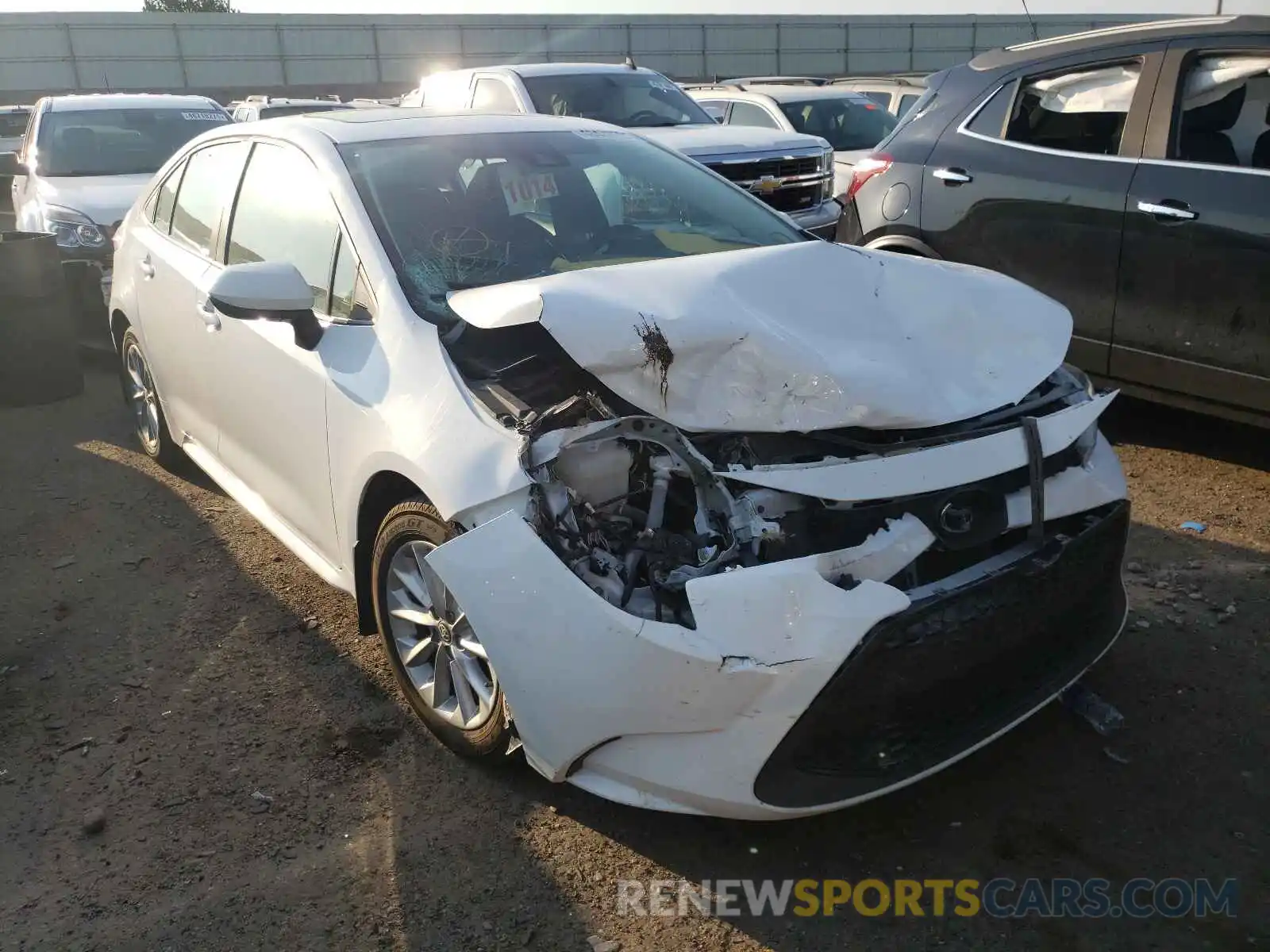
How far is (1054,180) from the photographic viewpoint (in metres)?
5.08

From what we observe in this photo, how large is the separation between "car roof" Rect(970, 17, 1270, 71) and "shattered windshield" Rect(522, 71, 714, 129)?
15.1 feet

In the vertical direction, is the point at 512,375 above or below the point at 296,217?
below

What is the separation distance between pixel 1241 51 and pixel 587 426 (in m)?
3.68

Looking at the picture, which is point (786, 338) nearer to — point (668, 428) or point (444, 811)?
point (668, 428)

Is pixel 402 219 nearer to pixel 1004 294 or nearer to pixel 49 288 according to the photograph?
pixel 1004 294

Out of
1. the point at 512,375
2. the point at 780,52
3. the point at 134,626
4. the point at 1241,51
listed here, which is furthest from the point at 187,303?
the point at 780,52

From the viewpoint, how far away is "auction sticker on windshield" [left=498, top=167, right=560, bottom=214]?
3.72m

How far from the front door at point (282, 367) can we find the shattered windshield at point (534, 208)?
251mm

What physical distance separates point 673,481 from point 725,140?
7082 mm

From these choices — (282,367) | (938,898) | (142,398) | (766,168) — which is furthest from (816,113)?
(938,898)

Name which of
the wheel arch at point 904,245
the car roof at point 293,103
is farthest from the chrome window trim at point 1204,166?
the car roof at point 293,103

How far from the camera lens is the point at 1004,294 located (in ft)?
10.9

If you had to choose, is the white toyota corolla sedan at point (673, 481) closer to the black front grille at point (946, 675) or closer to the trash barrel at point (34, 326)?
the black front grille at point (946, 675)

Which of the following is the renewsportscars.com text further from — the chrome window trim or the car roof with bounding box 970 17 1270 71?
the car roof with bounding box 970 17 1270 71
